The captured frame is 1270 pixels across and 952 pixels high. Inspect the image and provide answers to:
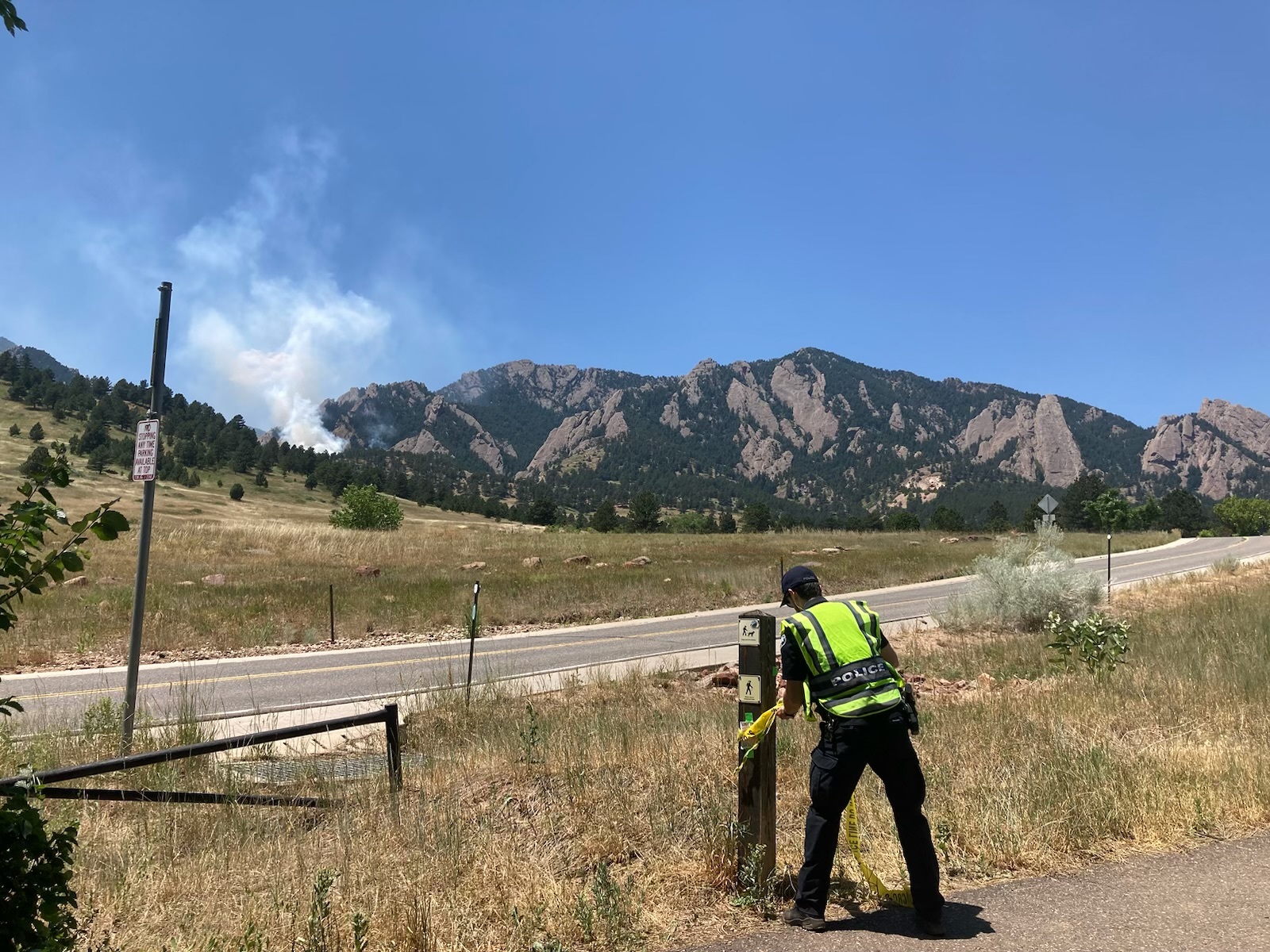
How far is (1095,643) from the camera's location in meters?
10.8

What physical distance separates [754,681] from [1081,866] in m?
2.33

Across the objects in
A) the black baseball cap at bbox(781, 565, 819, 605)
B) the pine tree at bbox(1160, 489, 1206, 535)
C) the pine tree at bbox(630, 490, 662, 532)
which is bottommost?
the black baseball cap at bbox(781, 565, 819, 605)

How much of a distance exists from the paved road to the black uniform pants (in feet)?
23.1

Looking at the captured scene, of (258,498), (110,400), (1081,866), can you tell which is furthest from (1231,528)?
(110,400)

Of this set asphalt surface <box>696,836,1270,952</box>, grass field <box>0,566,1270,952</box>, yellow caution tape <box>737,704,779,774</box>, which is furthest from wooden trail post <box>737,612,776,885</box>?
asphalt surface <box>696,836,1270,952</box>

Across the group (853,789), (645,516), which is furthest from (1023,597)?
(645,516)

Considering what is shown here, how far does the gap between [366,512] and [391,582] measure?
44.4m

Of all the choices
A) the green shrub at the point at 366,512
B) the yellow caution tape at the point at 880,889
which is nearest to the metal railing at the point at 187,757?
the yellow caution tape at the point at 880,889

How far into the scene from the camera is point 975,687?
35.8ft

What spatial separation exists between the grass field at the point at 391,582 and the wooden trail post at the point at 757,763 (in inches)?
125

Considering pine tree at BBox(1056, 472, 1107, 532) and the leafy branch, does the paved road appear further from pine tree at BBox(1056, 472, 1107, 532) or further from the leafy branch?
pine tree at BBox(1056, 472, 1107, 532)

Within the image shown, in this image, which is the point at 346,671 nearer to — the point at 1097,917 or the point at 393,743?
the point at 393,743

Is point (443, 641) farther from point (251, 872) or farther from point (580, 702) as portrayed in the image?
point (251, 872)

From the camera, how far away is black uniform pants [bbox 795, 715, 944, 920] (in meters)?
3.97
